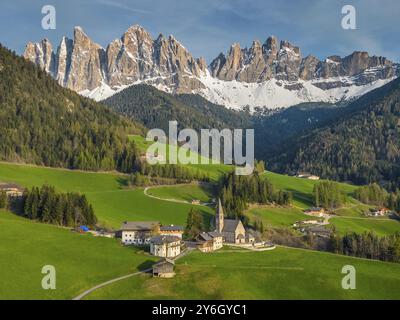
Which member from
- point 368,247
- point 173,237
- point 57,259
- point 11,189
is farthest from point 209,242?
point 11,189

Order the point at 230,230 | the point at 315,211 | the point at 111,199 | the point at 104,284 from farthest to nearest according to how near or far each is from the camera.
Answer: the point at 315,211 → the point at 111,199 → the point at 230,230 → the point at 104,284

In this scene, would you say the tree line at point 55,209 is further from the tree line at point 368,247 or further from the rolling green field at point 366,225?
the rolling green field at point 366,225

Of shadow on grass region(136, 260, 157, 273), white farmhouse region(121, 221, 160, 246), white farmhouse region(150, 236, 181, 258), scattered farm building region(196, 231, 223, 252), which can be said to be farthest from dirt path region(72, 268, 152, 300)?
white farmhouse region(121, 221, 160, 246)

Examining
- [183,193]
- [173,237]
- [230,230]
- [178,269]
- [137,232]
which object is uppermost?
[183,193]

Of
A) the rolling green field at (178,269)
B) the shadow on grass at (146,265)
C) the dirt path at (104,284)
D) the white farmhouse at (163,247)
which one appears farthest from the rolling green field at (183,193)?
the dirt path at (104,284)

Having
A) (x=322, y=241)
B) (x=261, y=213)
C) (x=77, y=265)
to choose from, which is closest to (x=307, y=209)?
(x=261, y=213)

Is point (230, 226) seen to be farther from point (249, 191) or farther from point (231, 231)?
point (249, 191)

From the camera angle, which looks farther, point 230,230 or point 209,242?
point 230,230
